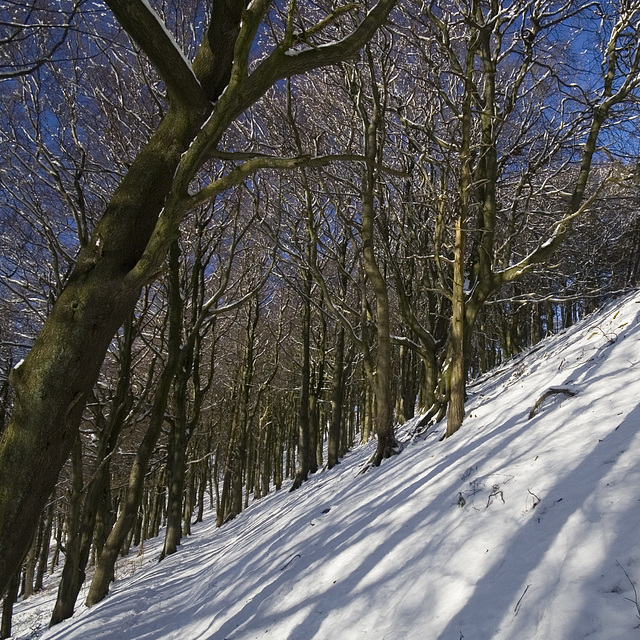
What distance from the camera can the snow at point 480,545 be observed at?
222 cm

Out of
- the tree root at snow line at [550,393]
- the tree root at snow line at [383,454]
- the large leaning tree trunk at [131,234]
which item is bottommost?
the tree root at snow line at [383,454]

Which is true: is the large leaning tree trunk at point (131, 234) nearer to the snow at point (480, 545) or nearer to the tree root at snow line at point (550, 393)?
the snow at point (480, 545)

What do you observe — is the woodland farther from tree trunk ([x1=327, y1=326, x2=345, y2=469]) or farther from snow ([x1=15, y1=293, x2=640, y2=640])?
snow ([x1=15, y1=293, x2=640, y2=640])

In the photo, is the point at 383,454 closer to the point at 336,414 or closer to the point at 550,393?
the point at 550,393

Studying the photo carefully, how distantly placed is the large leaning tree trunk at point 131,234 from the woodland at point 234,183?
13 millimetres

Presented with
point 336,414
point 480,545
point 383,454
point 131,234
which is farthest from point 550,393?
point 336,414

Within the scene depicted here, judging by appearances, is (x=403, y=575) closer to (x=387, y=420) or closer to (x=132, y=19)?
(x=132, y=19)

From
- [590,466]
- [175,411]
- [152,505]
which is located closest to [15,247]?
[175,411]

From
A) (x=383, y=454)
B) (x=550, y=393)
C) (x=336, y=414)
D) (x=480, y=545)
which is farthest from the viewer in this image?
(x=336, y=414)

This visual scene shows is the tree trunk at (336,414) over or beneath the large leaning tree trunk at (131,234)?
beneath

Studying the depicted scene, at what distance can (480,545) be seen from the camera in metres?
2.88

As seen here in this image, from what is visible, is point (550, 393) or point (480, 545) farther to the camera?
point (550, 393)

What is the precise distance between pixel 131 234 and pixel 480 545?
293 cm

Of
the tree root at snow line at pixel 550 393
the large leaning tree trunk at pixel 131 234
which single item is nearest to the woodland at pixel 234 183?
the large leaning tree trunk at pixel 131 234
